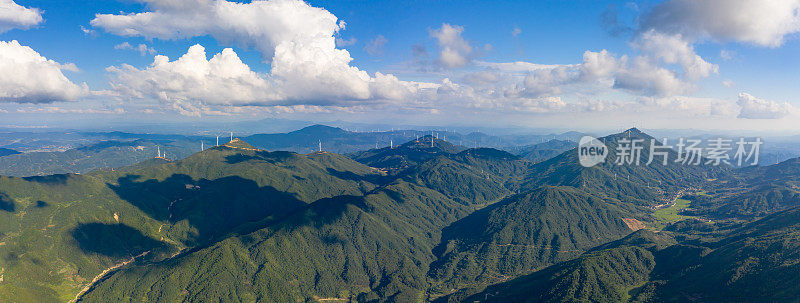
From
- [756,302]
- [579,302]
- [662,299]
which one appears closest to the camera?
[756,302]

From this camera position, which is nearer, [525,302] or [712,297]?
[712,297]

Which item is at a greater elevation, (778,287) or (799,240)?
(799,240)

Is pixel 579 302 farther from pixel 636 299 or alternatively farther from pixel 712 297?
pixel 712 297

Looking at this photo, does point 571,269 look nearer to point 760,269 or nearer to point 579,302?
point 579,302

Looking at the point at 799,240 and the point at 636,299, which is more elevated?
the point at 799,240

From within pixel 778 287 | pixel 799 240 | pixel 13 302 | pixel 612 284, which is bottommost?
pixel 13 302

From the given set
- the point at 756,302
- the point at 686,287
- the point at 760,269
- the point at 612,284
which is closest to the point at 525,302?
the point at 612,284

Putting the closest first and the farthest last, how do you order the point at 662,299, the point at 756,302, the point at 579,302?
1. the point at 756,302
2. the point at 579,302
3. the point at 662,299

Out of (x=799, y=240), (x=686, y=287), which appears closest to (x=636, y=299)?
(x=686, y=287)

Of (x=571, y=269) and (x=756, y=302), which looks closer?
(x=756, y=302)
